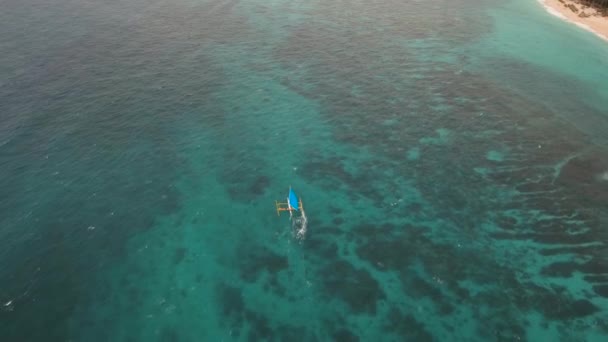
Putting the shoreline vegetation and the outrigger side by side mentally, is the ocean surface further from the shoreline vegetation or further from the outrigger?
the shoreline vegetation

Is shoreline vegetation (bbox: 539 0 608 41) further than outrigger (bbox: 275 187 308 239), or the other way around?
shoreline vegetation (bbox: 539 0 608 41)

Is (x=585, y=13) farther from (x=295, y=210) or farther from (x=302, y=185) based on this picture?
(x=295, y=210)

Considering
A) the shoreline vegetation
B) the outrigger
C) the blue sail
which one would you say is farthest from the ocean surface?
the shoreline vegetation

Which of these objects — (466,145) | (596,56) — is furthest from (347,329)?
(596,56)

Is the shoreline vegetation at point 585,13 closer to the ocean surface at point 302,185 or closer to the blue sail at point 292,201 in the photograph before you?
the ocean surface at point 302,185

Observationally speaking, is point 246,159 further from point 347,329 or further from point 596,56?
point 596,56
